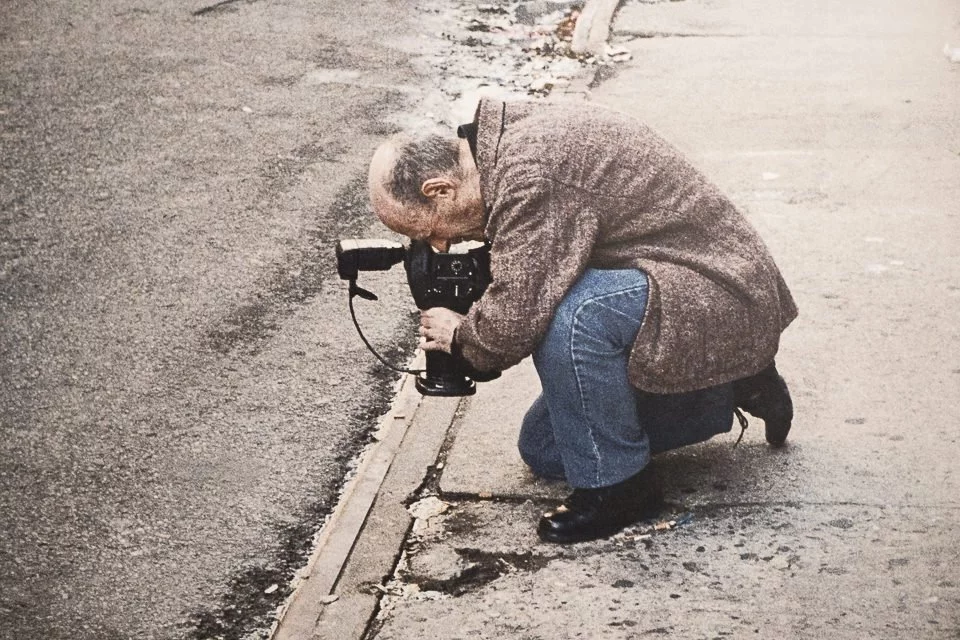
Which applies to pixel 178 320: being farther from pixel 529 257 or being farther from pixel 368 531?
pixel 529 257

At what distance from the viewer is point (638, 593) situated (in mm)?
3145

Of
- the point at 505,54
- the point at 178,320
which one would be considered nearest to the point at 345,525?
the point at 178,320

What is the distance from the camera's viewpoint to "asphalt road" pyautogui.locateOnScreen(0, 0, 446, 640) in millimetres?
3555

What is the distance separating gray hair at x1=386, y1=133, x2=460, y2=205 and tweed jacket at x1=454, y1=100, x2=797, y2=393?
0.10m

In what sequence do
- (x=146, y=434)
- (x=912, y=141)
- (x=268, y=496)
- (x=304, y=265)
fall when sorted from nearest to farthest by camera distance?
(x=268, y=496) → (x=146, y=434) → (x=304, y=265) → (x=912, y=141)

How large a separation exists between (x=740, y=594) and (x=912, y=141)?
13.7 ft

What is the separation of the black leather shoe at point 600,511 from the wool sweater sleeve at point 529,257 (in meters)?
0.48

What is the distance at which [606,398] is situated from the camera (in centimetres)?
322

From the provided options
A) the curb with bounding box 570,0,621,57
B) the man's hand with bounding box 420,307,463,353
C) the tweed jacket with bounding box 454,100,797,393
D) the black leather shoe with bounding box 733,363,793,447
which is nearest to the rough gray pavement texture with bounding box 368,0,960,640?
the black leather shoe with bounding box 733,363,793,447

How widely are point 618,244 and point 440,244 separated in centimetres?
46

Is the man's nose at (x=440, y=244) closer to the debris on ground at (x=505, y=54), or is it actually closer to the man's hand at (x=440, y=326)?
the man's hand at (x=440, y=326)

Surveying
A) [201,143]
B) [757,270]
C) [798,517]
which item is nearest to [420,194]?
[757,270]

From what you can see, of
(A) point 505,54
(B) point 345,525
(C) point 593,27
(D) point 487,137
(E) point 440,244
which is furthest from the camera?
(C) point 593,27

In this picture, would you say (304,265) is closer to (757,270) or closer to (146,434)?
(146,434)
